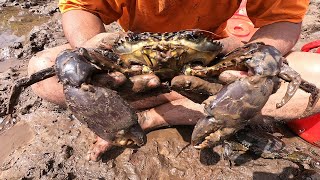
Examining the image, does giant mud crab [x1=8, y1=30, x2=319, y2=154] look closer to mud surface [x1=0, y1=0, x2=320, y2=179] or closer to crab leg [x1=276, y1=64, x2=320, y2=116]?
crab leg [x1=276, y1=64, x2=320, y2=116]

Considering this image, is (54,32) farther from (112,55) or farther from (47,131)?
(112,55)

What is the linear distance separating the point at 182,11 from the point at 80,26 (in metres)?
0.85

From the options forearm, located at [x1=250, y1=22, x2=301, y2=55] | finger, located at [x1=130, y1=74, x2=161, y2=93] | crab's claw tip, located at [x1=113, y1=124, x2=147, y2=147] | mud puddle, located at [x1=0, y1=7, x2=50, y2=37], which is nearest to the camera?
crab's claw tip, located at [x1=113, y1=124, x2=147, y2=147]

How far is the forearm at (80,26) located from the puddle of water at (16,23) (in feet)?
6.08

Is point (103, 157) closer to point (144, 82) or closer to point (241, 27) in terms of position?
point (144, 82)

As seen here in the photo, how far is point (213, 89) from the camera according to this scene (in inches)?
84.1

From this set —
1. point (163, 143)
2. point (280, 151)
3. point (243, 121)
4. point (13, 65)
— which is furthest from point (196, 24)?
point (13, 65)

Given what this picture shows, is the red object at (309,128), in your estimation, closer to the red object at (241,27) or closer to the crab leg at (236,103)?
the red object at (241,27)

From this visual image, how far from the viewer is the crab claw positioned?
1.92 meters

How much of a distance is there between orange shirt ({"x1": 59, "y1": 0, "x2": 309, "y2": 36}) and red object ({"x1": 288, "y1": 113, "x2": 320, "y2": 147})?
Answer: 811 mm

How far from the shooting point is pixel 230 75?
6.74 ft

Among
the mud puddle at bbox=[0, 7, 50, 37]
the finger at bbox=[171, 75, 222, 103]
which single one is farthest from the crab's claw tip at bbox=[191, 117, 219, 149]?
the mud puddle at bbox=[0, 7, 50, 37]

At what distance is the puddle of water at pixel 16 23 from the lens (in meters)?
4.85

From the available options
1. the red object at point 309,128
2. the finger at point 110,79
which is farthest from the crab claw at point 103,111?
the red object at point 309,128
